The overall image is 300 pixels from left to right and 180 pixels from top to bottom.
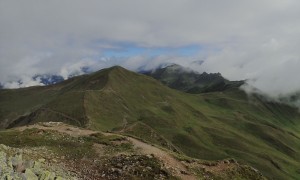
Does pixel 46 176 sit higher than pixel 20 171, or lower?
lower

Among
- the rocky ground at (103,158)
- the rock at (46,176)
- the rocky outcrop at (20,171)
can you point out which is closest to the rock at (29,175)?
the rocky outcrop at (20,171)

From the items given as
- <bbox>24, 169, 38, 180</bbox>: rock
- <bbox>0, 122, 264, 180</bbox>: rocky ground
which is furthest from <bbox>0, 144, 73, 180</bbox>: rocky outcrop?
<bbox>0, 122, 264, 180</bbox>: rocky ground

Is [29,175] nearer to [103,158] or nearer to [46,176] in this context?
[46,176]

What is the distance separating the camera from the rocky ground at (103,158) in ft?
181

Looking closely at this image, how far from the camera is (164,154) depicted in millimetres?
64438

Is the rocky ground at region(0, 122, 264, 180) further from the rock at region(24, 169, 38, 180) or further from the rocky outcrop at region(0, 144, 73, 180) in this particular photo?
the rock at region(24, 169, 38, 180)

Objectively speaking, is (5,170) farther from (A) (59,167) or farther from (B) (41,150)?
(B) (41,150)

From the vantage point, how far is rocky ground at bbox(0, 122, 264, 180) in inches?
2175

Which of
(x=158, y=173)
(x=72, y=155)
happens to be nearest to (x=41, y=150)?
(x=72, y=155)

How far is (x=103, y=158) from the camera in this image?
60.2 metres

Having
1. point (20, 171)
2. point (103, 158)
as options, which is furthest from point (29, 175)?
A: point (103, 158)

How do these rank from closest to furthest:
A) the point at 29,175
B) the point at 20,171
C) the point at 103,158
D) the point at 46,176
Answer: the point at 29,175 < the point at 46,176 < the point at 20,171 < the point at 103,158

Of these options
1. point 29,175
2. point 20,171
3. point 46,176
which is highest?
point 20,171

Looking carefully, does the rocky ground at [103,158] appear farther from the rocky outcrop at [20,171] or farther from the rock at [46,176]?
the rock at [46,176]
